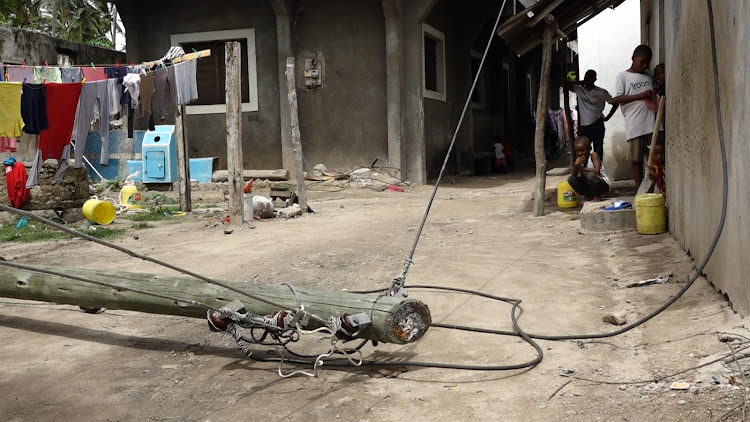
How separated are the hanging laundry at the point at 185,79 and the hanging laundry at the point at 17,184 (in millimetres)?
2296

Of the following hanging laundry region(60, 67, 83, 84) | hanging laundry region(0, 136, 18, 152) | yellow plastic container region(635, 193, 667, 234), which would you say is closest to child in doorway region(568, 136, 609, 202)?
yellow plastic container region(635, 193, 667, 234)

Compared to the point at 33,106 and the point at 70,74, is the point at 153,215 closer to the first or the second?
the point at 70,74

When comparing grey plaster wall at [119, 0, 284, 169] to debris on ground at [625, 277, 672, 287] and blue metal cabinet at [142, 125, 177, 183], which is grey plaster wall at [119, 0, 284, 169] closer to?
blue metal cabinet at [142, 125, 177, 183]

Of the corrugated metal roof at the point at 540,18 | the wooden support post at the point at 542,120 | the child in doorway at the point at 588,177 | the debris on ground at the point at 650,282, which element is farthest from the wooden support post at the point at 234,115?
the debris on ground at the point at 650,282

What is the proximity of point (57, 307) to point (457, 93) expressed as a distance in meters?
13.2

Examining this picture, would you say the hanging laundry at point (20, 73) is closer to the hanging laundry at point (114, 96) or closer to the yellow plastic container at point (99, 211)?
the hanging laundry at point (114, 96)

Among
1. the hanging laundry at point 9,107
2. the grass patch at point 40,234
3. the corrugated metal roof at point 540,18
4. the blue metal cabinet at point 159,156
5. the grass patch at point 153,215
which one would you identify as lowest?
the grass patch at point 40,234

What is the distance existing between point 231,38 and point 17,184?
687 centimetres

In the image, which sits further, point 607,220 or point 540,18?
point 540,18

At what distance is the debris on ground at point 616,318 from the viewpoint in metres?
4.53

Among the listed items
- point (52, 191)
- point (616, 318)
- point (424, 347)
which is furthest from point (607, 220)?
point (52, 191)

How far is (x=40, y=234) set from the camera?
9.09 m

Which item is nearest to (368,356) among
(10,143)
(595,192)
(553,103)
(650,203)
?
(650,203)

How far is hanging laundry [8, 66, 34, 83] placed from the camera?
31.9 feet
